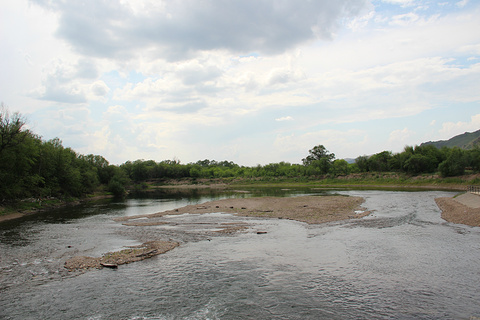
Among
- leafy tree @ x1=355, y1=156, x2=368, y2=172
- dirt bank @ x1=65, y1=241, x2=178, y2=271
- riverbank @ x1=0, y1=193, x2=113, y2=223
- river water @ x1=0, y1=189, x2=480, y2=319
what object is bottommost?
river water @ x1=0, y1=189, x2=480, y2=319

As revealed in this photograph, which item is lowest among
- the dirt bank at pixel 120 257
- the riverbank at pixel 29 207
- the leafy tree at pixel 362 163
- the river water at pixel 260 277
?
the river water at pixel 260 277

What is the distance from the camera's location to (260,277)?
682 inches

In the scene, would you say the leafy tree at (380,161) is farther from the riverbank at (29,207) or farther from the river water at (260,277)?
the riverbank at (29,207)

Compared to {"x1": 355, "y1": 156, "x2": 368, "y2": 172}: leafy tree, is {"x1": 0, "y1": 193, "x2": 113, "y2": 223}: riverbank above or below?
below

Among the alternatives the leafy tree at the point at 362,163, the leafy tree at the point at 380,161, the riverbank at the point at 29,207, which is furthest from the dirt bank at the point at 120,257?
the leafy tree at the point at 362,163

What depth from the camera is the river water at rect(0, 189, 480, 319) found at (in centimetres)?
1333

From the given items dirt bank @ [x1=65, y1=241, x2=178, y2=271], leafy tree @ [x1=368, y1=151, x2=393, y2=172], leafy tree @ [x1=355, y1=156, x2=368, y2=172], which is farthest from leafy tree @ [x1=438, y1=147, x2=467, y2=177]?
dirt bank @ [x1=65, y1=241, x2=178, y2=271]

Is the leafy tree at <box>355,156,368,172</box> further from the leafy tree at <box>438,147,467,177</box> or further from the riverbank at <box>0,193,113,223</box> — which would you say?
the riverbank at <box>0,193,113,223</box>

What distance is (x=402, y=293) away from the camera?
48.6 feet

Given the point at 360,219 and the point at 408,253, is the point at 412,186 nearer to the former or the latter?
the point at 360,219

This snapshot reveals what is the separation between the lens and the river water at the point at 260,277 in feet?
43.7

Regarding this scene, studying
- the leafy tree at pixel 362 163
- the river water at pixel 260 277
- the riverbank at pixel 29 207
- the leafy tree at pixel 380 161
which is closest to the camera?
the river water at pixel 260 277

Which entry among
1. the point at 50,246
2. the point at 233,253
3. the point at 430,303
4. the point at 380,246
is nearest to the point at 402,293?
the point at 430,303

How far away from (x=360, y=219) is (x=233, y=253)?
21.6 metres
